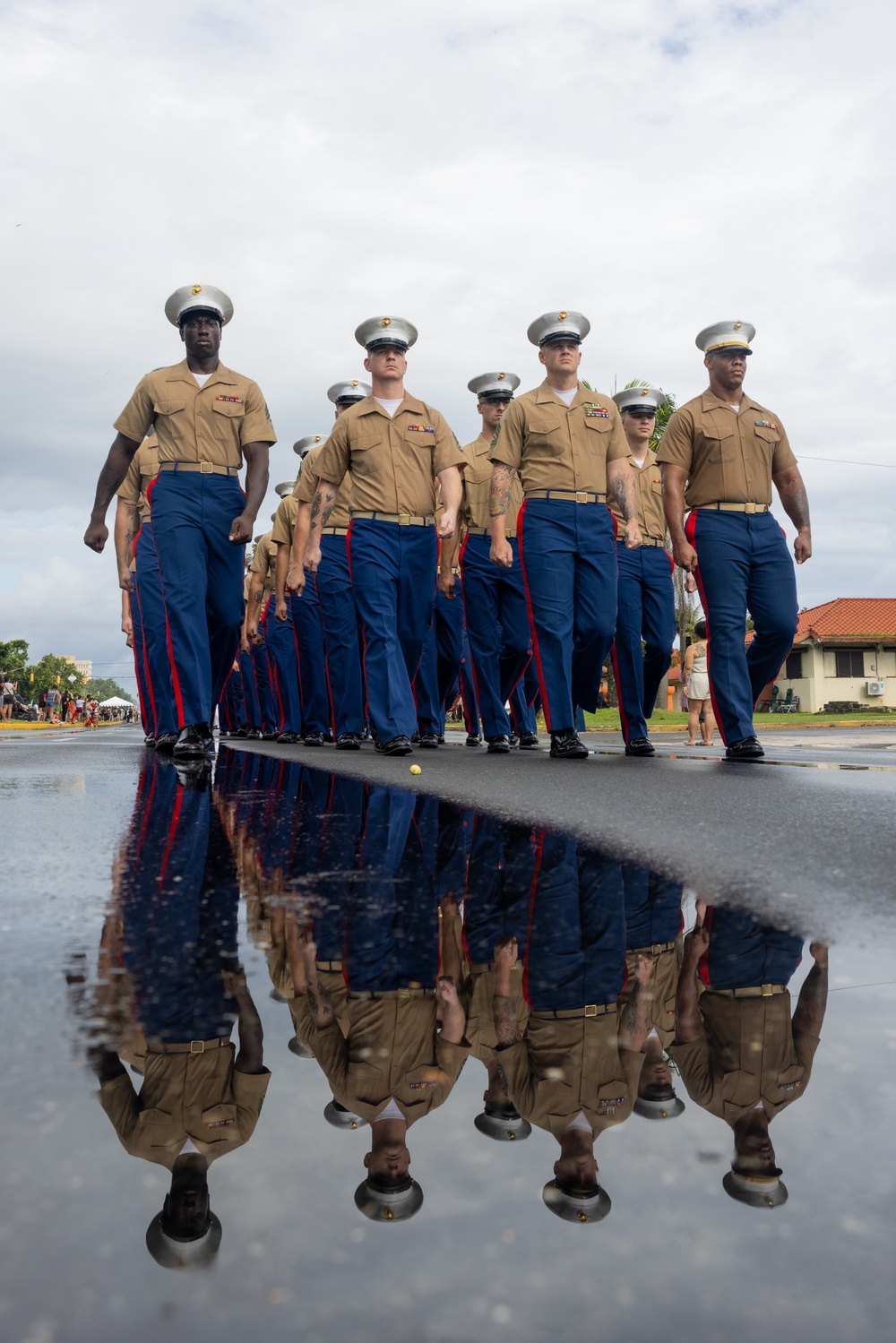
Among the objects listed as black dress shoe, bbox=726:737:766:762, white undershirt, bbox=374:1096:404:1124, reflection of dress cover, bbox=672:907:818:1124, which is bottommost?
reflection of dress cover, bbox=672:907:818:1124

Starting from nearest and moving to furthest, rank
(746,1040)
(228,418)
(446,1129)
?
(446,1129) < (746,1040) < (228,418)

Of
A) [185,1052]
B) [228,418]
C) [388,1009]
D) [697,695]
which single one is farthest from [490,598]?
[185,1052]

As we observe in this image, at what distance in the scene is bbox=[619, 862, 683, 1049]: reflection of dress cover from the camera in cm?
135

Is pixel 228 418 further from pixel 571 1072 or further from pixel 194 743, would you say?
pixel 571 1072

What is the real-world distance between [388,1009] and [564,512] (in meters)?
5.93

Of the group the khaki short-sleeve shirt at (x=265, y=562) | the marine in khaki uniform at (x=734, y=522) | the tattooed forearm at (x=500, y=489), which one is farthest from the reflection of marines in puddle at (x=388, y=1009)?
the khaki short-sleeve shirt at (x=265, y=562)

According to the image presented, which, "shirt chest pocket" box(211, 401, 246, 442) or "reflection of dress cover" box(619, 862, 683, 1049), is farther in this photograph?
"shirt chest pocket" box(211, 401, 246, 442)

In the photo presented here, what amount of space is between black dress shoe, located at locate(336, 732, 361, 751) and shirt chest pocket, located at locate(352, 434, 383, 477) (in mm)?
1975

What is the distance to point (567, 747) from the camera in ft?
22.7

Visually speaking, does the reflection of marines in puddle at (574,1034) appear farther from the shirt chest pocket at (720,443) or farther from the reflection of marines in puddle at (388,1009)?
the shirt chest pocket at (720,443)

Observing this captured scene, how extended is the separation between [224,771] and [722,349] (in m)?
3.91

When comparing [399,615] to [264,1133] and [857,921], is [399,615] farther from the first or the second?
[264,1133]

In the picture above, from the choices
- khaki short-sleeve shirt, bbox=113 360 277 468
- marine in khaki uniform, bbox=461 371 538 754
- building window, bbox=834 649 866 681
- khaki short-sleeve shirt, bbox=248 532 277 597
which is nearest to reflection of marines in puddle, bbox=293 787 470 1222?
khaki short-sleeve shirt, bbox=113 360 277 468

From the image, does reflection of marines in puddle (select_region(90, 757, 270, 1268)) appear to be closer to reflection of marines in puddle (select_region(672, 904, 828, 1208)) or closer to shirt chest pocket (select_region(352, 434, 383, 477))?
reflection of marines in puddle (select_region(672, 904, 828, 1208))
